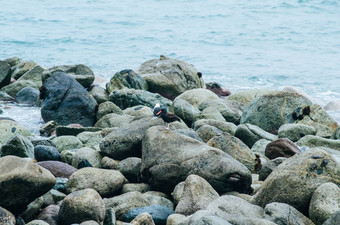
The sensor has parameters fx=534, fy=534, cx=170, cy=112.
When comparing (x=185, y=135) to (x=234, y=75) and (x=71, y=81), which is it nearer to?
(x=71, y=81)

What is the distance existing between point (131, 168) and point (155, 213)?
1.73 m

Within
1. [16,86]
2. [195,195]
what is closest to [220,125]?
[195,195]

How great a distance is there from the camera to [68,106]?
12906mm

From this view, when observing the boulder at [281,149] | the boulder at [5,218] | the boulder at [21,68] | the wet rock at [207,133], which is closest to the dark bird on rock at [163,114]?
the wet rock at [207,133]

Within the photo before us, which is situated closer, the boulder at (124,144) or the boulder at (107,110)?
the boulder at (124,144)

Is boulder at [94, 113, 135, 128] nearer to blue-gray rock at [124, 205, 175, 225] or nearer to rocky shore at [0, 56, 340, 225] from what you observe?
rocky shore at [0, 56, 340, 225]

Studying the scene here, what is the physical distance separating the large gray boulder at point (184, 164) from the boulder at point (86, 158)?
0.99m

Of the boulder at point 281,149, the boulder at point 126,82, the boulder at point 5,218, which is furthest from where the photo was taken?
the boulder at point 126,82

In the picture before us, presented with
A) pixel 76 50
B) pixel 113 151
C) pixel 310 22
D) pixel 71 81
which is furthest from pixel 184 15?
pixel 113 151

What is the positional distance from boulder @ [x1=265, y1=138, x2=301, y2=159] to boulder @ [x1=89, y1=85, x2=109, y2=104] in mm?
5980

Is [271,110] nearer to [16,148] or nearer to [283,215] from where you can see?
[16,148]

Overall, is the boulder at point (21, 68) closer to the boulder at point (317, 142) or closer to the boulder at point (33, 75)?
the boulder at point (33, 75)

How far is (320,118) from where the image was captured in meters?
12.3

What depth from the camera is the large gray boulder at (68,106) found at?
12852mm
